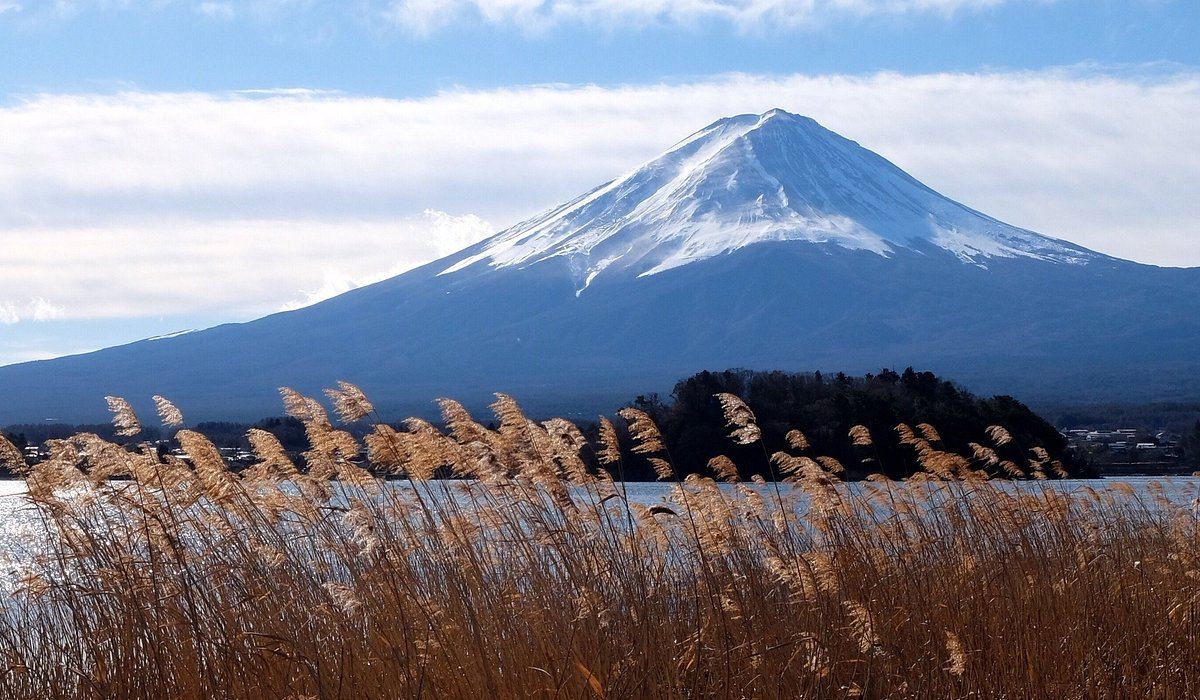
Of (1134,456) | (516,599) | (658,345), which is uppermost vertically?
(658,345)

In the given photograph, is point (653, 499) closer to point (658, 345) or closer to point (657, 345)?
point (657, 345)

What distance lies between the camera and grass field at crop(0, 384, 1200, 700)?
15.8ft

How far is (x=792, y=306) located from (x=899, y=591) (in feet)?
630

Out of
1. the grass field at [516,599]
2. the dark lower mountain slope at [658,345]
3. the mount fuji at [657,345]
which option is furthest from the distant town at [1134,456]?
the mount fuji at [657,345]

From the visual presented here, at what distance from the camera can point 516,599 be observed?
5.68m

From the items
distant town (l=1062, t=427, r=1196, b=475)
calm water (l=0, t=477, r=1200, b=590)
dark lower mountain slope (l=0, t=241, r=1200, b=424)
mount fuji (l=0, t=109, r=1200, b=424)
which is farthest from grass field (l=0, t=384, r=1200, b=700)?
mount fuji (l=0, t=109, r=1200, b=424)

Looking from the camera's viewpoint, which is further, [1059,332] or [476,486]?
[1059,332]

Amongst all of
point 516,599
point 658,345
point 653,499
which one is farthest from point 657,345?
point 516,599

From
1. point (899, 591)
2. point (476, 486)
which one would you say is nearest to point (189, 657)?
point (476, 486)

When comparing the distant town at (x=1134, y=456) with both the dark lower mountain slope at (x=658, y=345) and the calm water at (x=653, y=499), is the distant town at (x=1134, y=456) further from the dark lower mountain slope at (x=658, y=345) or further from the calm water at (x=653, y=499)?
the dark lower mountain slope at (x=658, y=345)

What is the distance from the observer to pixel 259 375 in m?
163

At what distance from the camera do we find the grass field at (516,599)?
15.8ft

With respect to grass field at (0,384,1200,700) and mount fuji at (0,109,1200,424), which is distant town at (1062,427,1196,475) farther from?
mount fuji at (0,109,1200,424)

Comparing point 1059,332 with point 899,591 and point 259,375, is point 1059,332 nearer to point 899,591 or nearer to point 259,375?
point 259,375
